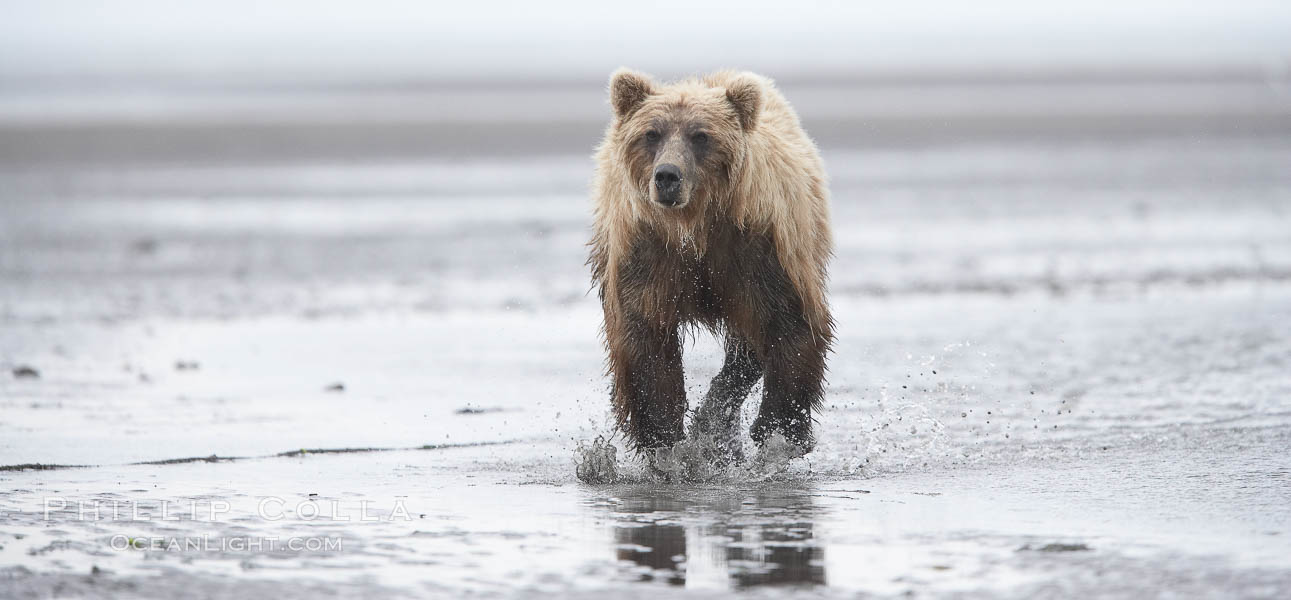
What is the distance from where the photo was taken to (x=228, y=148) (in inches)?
1067

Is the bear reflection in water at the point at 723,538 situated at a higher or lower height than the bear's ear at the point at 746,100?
lower

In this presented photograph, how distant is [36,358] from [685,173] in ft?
15.3

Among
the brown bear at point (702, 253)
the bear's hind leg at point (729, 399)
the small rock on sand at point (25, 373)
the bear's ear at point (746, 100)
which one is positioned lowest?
the bear's hind leg at point (729, 399)

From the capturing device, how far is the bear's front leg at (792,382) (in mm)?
6593

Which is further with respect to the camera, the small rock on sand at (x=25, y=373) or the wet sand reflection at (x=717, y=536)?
the small rock on sand at (x=25, y=373)

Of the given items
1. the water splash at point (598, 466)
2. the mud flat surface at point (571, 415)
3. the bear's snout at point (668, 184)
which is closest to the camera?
the mud flat surface at point (571, 415)

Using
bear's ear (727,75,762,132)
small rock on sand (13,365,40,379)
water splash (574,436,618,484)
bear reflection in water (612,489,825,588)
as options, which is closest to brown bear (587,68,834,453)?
bear's ear (727,75,762,132)

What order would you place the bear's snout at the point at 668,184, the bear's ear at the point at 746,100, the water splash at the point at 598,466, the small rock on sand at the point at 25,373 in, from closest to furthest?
the bear's snout at the point at 668,184, the water splash at the point at 598,466, the bear's ear at the point at 746,100, the small rock on sand at the point at 25,373

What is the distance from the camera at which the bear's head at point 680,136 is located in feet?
20.4

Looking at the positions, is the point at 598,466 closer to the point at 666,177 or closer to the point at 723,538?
the point at 666,177

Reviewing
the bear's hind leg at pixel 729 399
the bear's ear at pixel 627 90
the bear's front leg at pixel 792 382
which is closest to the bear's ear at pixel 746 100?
the bear's ear at pixel 627 90

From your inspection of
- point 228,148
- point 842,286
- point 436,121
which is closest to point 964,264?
point 842,286

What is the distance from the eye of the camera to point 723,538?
519cm

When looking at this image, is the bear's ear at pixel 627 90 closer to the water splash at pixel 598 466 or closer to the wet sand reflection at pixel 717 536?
the water splash at pixel 598 466
